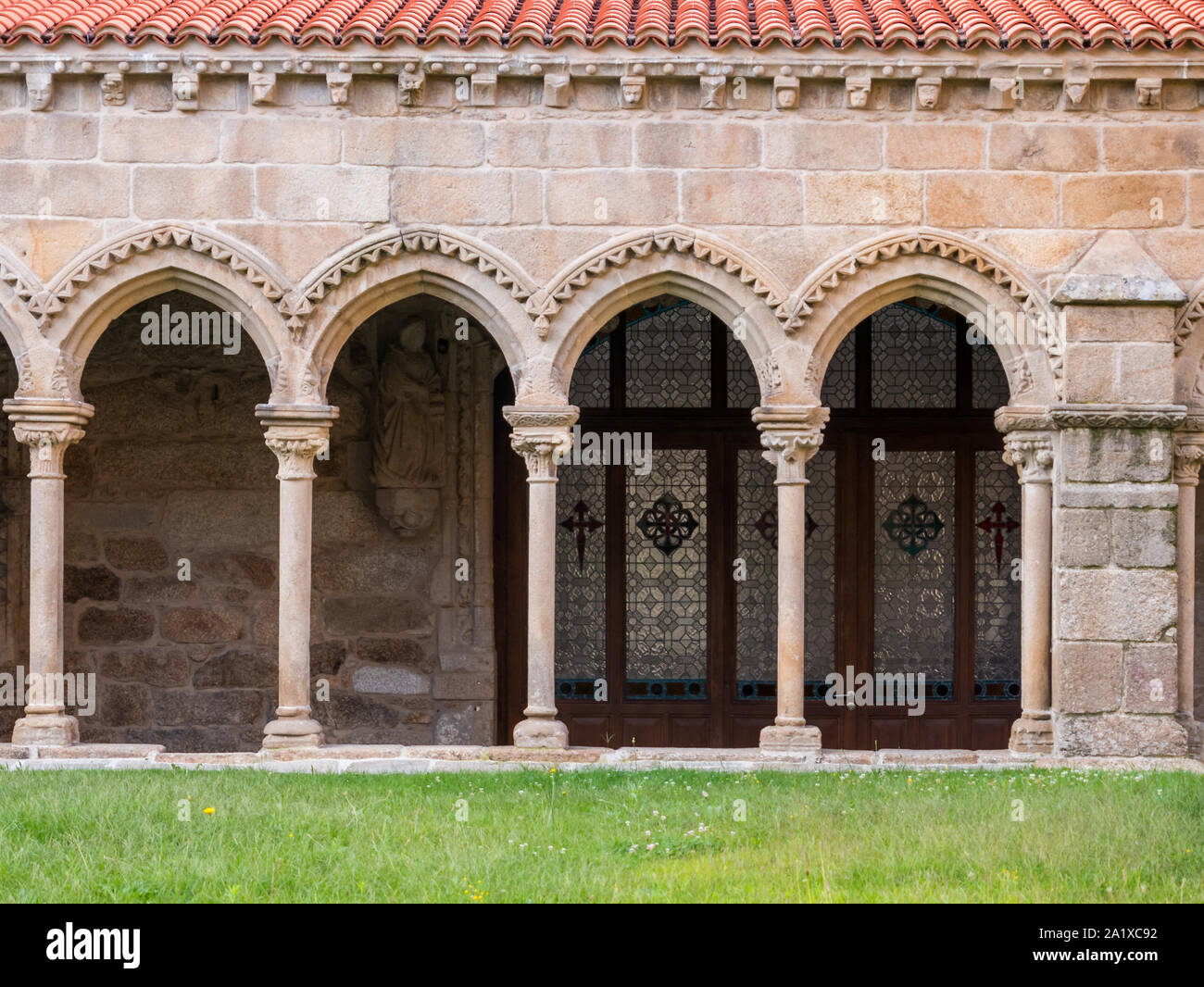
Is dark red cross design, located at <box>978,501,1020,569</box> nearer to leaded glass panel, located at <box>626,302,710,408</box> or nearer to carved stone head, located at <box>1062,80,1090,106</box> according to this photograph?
leaded glass panel, located at <box>626,302,710,408</box>

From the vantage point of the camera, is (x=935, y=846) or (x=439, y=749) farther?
(x=439, y=749)

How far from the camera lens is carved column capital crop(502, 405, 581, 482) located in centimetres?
795

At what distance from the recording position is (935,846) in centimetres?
571

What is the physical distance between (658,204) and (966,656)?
411 centimetres

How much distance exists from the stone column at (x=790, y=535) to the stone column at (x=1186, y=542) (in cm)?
196

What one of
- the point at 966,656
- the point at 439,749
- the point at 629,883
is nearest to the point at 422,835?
the point at 629,883

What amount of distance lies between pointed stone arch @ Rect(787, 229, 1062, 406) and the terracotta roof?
109 centimetres

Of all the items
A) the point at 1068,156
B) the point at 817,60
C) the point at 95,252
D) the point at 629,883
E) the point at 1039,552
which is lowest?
the point at 629,883

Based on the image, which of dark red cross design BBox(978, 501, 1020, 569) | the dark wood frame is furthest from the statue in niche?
dark red cross design BBox(978, 501, 1020, 569)

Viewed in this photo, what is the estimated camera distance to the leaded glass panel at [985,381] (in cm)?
1023

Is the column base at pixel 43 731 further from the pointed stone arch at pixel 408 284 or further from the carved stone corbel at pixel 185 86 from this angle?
the carved stone corbel at pixel 185 86

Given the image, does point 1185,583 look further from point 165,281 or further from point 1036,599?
point 165,281

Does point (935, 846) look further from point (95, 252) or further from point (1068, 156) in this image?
point (95, 252)

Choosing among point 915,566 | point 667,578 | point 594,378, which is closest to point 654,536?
point 667,578
